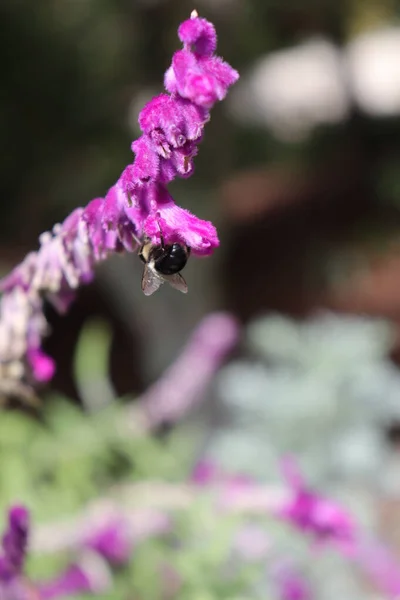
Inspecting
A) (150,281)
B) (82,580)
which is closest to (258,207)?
(82,580)

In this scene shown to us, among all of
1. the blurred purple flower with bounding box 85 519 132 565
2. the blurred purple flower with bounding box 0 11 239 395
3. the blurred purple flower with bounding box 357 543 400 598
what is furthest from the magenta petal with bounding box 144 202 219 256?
the blurred purple flower with bounding box 357 543 400 598

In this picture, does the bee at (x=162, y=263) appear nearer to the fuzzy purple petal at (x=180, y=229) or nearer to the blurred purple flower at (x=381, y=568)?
the fuzzy purple petal at (x=180, y=229)

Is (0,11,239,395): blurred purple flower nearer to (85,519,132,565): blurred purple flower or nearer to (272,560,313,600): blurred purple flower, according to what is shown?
(85,519,132,565): blurred purple flower

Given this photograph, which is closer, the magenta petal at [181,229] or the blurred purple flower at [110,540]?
the magenta petal at [181,229]

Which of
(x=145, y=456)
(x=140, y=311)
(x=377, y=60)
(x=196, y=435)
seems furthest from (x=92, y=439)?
(x=377, y=60)

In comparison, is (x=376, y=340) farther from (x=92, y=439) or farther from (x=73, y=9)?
(x=73, y=9)

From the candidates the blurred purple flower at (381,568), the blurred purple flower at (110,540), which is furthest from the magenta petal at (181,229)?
the blurred purple flower at (381,568)

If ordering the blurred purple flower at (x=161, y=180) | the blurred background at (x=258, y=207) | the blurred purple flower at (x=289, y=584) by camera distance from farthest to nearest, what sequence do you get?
the blurred background at (x=258, y=207) < the blurred purple flower at (x=289, y=584) < the blurred purple flower at (x=161, y=180)
